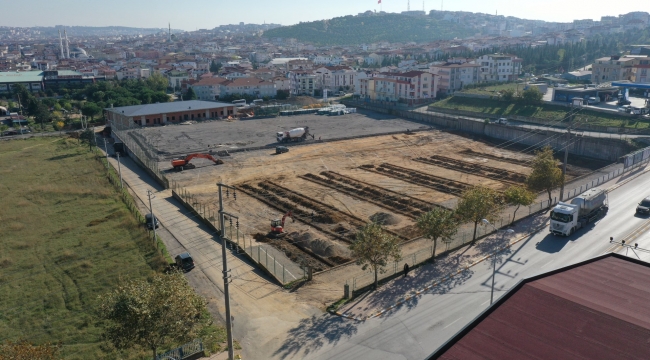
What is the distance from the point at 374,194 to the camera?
3641cm

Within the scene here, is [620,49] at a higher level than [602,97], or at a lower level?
higher

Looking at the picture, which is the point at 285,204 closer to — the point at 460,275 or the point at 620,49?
the point at 460,275

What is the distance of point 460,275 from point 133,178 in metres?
31.6

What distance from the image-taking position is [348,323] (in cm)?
1845

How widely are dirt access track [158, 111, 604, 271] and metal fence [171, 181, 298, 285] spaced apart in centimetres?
69

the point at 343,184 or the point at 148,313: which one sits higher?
the point at 148,313

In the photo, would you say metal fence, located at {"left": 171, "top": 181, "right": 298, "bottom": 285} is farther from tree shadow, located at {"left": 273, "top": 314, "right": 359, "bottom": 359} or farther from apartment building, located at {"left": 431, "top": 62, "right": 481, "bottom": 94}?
apartment building, located at {"left": 431, "top": 62, "right": 481, "bottom": 94}

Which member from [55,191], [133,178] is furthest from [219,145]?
[55,191]

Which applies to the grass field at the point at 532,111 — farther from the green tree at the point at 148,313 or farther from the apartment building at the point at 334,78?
the green tree at the point at 148,313

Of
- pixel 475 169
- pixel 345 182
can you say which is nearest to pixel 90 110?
pixel 345 182

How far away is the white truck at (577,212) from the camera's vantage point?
86.2ft

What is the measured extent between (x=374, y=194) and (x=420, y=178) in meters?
6.36

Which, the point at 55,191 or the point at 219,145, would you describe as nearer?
the point at 55,191

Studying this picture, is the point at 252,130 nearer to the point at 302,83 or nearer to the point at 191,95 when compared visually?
the point at 191,95
